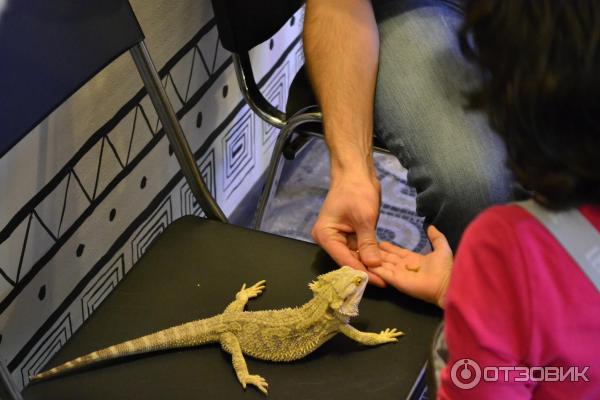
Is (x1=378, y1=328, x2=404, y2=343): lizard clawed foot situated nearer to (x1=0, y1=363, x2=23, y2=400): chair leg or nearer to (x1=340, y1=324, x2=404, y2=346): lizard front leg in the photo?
(x1=340, y1=324, x2=404, y2=346): lizard front leg

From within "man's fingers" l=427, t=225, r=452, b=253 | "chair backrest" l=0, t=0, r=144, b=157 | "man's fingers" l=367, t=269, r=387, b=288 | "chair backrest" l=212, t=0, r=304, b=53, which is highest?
"chair backrest" l=0, t=0, r=144, b=157

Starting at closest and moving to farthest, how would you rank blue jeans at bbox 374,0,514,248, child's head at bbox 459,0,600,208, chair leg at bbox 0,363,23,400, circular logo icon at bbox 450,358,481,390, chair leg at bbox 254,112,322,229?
child's head at bbox 459,0,600,208, circular logo icon at bbox 450,358,481,390, chair leg at bbox 0,363,23,400, blue jeans at bbox 374,0,514,248, chair leg at bbox 254,112,322,229

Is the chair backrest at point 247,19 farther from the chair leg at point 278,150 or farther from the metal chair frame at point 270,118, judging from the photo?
the chair leg at point 278,150

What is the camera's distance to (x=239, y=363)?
1.02m

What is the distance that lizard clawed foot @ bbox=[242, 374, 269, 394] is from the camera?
991 mm

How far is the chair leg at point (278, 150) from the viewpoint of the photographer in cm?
144

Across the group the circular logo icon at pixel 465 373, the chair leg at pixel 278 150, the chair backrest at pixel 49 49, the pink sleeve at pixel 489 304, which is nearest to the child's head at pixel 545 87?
the pink sleeve at pixel 489 304

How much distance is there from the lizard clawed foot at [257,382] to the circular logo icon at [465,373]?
1.03 ft

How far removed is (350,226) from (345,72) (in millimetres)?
311

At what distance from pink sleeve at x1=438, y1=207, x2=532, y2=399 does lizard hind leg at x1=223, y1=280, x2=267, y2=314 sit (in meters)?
0.43

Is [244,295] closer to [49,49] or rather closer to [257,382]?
[257,382]

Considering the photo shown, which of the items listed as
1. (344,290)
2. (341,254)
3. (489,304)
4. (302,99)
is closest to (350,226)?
(341,254)

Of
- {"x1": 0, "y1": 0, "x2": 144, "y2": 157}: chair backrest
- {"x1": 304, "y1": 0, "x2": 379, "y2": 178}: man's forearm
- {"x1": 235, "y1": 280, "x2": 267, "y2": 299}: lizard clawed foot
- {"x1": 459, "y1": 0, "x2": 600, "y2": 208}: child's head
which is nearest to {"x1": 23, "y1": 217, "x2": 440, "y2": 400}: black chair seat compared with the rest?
{"x1": 235, "y1": 280, "x2": 267, "y2": 299}: lizard clawed foot

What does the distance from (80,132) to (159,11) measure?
0.29m
